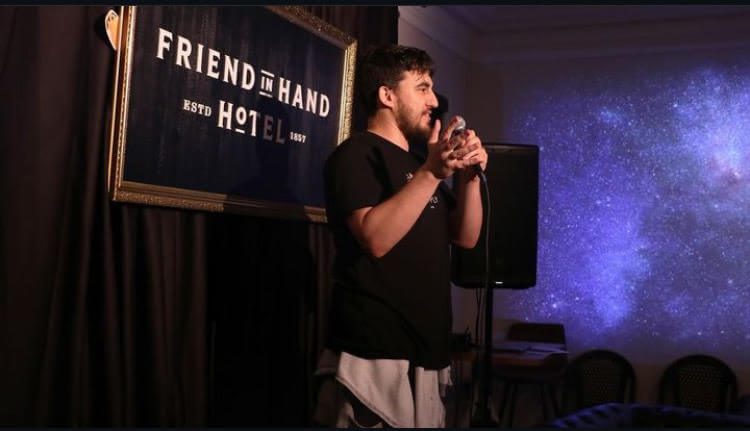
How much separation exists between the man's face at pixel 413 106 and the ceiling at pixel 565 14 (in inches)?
117

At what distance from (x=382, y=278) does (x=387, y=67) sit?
61 cm

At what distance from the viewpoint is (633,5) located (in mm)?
5066

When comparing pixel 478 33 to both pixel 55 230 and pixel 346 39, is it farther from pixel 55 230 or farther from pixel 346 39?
pixel 55 230

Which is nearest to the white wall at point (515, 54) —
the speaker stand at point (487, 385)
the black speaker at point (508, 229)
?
the black speaker at point (508, 229)

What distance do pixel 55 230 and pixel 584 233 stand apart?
12.6 feet

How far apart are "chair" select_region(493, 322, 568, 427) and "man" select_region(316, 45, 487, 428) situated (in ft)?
6.60

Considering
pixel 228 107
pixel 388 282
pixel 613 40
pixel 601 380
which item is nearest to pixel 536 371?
pixel 601 380

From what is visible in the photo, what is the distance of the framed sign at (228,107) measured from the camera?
2.36m

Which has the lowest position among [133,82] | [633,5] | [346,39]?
[133,82]

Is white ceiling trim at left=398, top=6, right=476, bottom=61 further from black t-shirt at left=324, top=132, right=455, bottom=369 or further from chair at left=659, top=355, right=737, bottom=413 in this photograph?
black t-shirt at left=324, top=132, right=455, bottom=369

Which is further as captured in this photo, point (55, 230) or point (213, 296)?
point (213, 296)

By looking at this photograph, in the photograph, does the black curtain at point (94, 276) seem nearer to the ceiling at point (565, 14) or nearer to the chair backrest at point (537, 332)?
the chair backrest at point (537, 332)

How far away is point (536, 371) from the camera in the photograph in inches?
157

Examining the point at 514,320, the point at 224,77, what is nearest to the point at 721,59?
the point at 514,320
